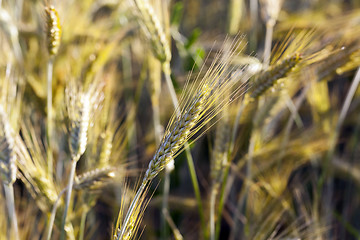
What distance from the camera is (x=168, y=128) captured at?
685mm

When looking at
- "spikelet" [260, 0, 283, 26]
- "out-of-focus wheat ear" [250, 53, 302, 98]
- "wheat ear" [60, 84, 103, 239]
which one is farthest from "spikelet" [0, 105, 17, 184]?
"spikelet" [260, 0, 283, 26]

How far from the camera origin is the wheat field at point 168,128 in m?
→ 0.81

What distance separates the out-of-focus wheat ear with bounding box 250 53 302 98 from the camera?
0.83m

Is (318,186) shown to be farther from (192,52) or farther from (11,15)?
(11,15)

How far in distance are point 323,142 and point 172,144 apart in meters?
0.87

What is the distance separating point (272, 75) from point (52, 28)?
553mm

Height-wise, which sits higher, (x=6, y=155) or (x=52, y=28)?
(x=52, y=28)

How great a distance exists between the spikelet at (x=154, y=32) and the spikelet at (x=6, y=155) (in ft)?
1.35

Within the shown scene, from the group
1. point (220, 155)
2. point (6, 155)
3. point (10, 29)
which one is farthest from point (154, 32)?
point (10, 29)

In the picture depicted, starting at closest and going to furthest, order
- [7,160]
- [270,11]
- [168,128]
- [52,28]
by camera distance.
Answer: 1. [168,128]
2. [7,160]
3. [52,28]
4. [270,11]

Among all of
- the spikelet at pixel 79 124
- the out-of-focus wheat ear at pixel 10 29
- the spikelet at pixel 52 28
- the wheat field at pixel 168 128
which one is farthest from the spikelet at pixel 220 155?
the out-of-focus wheat ear at pixel 10 29

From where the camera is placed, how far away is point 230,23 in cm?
151

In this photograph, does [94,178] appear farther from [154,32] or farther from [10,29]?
[10,29]

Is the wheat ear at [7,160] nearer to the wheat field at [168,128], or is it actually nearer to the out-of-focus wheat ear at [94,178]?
the wheat field at [168,128]
